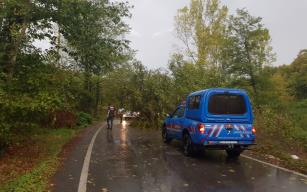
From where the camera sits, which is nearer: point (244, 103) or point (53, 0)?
point (244, 103)

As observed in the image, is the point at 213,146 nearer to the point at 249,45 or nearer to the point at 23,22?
the point at 23,22

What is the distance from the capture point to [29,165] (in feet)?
37.9

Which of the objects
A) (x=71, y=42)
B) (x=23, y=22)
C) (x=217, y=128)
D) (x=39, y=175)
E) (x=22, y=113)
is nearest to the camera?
(x=39, y=175)

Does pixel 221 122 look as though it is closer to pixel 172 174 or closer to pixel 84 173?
pixel 172 174

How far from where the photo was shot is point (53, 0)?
1340 centimetres

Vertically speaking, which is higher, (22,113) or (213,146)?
(22,113)

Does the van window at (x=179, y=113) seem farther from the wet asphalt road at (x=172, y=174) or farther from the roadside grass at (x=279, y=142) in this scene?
the roadside grass at (x=279, y=142)

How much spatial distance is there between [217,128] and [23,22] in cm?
825

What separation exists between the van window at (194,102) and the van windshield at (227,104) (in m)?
0.57

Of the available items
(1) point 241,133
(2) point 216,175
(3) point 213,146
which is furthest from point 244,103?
(2) point 216,175

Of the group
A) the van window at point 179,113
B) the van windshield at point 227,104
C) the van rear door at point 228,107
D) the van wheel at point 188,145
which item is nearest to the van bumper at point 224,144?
the van rear door at point 228,107

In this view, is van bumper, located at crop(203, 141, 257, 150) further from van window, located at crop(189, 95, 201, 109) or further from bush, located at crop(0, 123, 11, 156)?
bush, located at crop(0, 123, 11, 156)

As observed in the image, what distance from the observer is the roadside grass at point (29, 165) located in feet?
27.2

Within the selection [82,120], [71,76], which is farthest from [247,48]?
[71,76]
